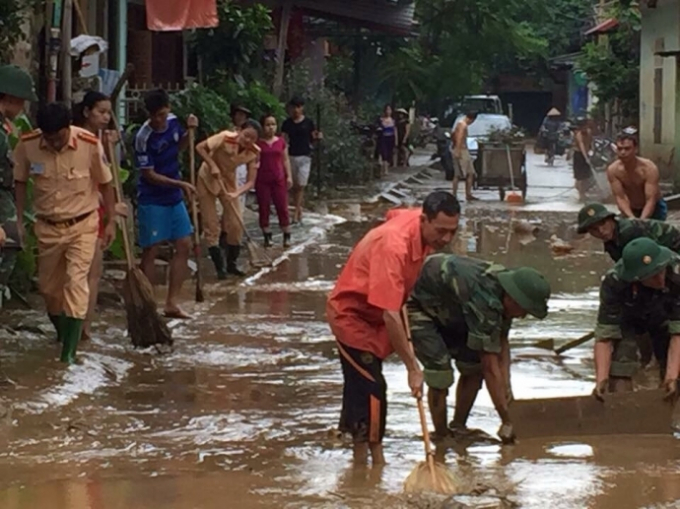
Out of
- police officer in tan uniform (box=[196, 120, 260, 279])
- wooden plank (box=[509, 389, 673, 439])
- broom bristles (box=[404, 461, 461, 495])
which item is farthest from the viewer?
police officer in tan uniform (box=[196, 120, 260, 279])

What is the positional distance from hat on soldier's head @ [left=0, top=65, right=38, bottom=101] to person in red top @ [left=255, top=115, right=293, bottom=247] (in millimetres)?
7626

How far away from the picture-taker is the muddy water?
6.16m

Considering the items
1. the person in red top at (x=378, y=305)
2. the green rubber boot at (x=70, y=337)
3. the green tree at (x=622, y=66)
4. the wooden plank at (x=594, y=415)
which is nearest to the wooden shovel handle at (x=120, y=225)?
the green rubber boot at (x=70, y=337)

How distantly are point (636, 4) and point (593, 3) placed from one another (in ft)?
87.3

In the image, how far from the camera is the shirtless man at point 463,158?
24.5 m

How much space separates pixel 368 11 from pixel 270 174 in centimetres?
953

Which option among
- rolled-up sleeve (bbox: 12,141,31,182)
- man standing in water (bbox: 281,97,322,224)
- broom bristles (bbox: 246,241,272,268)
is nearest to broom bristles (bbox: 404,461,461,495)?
rolled-up sleeve (bbox: 12,141,31,182)

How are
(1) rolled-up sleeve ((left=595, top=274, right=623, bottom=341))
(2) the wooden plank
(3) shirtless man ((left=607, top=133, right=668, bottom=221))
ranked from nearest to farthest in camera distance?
1. (2) the wooden plank
2. (1) rolled-up sleeve ((left=595, top=274, right=623, bottom=341))
3. (3) shirtless man ((left=607, top=133, right=668, bottom=221))

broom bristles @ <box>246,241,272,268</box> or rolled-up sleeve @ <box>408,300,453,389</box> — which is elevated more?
rolled-up sleeve @ <box>408,300,453,389</box>

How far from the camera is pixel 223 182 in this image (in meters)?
13.5

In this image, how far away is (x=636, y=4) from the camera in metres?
30.0

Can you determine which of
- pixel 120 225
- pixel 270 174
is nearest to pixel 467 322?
pixel 120 225

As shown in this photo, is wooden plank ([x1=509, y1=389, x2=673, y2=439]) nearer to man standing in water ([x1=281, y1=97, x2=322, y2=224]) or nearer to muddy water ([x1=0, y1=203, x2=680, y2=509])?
muddy water ([x1=0, y1=203, x2=680, y2=509])

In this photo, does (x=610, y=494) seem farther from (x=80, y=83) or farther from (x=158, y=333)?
(x=80, y=83)
